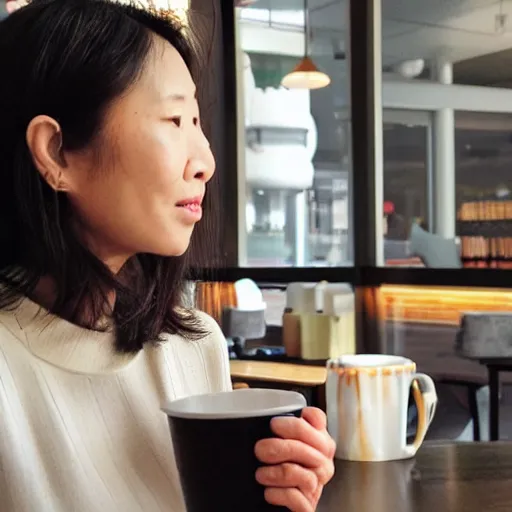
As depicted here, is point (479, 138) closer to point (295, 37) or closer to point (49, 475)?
point (295, 37)

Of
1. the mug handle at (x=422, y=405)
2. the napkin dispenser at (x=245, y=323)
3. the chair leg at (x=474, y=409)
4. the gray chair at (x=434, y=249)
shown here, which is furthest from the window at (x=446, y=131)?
the mug handle at (x=422, y=405)

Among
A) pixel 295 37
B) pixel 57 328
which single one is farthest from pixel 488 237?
pixel 57 328

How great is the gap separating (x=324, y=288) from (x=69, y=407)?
2.46 m

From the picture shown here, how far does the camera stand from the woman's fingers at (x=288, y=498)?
45 cm

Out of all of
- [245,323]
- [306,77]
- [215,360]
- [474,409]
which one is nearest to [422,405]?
[215,360]

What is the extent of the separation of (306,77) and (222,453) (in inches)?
116

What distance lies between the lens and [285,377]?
2240 mm

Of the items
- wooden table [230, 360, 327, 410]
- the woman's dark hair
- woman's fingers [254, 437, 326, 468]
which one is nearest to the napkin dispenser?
wooden table [230, 360, 327, 410]

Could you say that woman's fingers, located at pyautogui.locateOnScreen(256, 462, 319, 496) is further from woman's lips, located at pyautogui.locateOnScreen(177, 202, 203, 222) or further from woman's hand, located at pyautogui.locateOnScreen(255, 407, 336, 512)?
woman's lips, located at pyautogui.locateOnScreen(177, 202, 203, 222)

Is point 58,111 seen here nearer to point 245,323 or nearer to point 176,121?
point 176,121

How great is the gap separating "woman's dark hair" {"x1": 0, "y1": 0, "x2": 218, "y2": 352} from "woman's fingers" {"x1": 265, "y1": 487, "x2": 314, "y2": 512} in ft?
0.63

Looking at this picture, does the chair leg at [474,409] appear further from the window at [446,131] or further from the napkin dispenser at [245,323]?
the napkin dispenser at [245,323]

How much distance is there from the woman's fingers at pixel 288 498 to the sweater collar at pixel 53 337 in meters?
0.17

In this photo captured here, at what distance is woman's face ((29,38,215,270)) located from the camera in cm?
53
